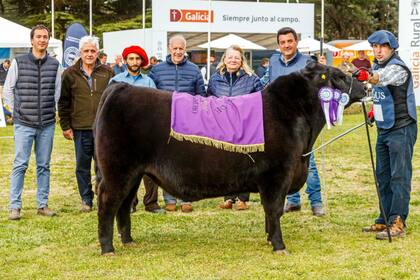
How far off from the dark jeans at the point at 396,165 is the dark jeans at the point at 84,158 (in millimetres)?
3407

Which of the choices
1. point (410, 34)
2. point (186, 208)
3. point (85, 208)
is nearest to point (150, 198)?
point (186, 208)

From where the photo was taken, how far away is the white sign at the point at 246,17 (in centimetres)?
2750

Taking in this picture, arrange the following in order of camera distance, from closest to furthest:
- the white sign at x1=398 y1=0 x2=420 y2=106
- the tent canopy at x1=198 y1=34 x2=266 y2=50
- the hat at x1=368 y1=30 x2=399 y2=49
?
the hat at x1=368 y1=30 x2=399 y2=49 < the white sign at x1=398 y1=0 x2=420 y2=106 < the tent canopy at x1=198 y1=34 x2=266 y2=50

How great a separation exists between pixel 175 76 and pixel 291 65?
4.53 feet

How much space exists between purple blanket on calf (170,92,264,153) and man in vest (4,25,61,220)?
7.52ft

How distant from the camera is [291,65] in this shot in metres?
8.16

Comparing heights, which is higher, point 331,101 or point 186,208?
point 331,101

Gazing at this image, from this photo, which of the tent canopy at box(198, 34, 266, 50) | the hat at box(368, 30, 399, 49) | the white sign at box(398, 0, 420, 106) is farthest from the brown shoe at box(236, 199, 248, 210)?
the tent canopy at box(198, 34, 266, 50)

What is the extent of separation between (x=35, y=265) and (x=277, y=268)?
208 centimetres

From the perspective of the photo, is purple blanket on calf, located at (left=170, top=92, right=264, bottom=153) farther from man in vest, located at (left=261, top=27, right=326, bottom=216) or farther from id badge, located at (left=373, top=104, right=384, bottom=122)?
man in vest, located at (left=261, top=27, right=326, bottom=216)

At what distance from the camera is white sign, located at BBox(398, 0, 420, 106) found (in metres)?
20.0

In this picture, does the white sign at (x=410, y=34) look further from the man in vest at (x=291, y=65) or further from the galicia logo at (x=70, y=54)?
the man in vest at (x=291, y=65)

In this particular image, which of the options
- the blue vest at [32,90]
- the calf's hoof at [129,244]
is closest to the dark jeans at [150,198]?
the blue vest at [32,90]

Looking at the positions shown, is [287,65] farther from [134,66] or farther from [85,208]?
[85,208]
